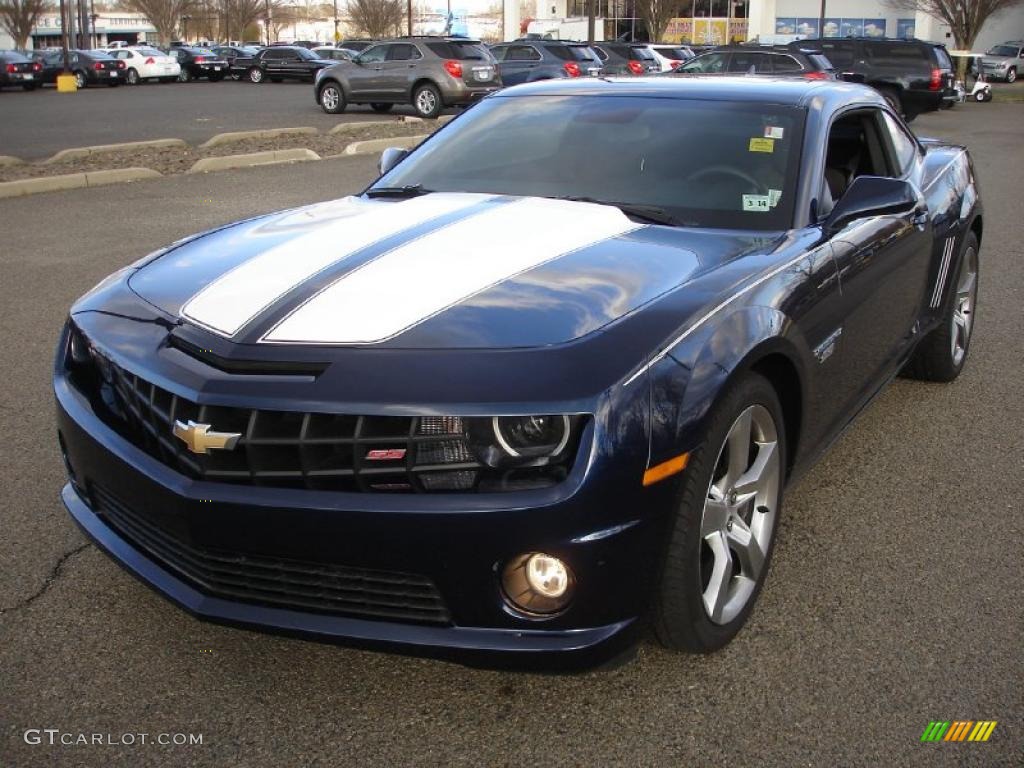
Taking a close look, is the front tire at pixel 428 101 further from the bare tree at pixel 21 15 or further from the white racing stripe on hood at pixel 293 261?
the bare tree at pixel 21 15

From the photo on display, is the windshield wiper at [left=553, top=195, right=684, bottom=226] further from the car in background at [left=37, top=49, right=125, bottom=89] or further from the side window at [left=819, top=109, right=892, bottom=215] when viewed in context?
the car in background at [left=37, top=49, right=125, bottom=89]

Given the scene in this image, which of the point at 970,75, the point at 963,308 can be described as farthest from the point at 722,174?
the point at 970,75

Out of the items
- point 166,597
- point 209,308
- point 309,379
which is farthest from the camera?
point 209,308

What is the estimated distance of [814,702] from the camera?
2.78 meters

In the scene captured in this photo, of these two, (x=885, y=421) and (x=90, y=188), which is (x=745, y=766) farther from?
(x=90, y=188)

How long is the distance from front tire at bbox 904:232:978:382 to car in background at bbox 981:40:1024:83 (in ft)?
146

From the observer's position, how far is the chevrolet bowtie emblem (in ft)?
8.22

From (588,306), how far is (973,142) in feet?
64.5

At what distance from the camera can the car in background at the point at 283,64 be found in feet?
141

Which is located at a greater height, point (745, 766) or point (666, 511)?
point (666, 511)

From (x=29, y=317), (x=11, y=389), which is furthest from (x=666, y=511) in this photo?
(x=29, y=317)

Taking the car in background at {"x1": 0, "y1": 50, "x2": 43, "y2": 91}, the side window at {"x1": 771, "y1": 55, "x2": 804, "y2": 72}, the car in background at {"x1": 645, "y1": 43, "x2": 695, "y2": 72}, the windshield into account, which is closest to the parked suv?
the car in background at {"x1": 645, "y1": 43, "x2": 695, "y2": 72}

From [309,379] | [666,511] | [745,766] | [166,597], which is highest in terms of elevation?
[309,379]

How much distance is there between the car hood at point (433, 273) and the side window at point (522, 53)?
84.8 ft
